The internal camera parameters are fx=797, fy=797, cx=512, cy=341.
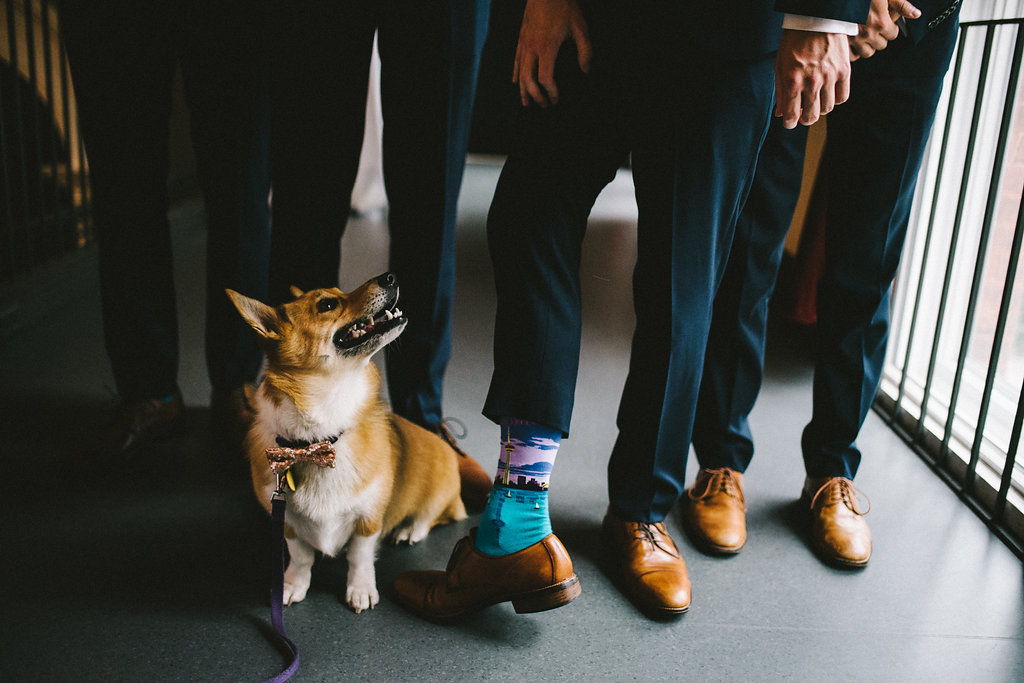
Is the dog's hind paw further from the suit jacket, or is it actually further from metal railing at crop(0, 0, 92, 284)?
metal railing at crop(0, 0, 92, 284)

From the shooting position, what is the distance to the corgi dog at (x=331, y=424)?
1.14 metres

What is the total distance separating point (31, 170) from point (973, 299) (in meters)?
3.16

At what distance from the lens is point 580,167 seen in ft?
3.47

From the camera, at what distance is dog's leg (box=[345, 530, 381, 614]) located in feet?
3.94

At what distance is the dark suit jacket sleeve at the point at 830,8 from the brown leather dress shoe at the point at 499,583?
0.75 meters

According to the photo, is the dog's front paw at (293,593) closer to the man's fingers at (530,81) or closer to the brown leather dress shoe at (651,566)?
the brown leather dress shoe at (651,566)

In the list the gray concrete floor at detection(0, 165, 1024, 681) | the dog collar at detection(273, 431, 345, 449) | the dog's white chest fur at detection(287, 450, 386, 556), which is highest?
the dog collar at detection(273, 431, 345, 449)

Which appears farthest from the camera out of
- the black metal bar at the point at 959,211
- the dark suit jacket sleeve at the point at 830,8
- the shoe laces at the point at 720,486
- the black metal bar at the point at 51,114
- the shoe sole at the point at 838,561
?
the black metal bar at the point at 51,114

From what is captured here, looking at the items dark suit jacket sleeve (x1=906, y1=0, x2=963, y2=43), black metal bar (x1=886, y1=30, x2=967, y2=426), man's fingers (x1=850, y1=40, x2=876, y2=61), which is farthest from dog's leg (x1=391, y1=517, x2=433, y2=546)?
black metal bar (x1=886, y1=30, x2=967, y2=426)

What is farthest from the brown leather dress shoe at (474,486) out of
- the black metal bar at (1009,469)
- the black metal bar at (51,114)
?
the black metal bar at (51,114)

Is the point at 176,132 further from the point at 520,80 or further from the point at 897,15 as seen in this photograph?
the point at 897,15

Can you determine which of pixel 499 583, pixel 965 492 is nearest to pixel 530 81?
pixel 499 583

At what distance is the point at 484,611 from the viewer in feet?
4.01

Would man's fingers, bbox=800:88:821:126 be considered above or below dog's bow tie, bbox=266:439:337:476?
above
